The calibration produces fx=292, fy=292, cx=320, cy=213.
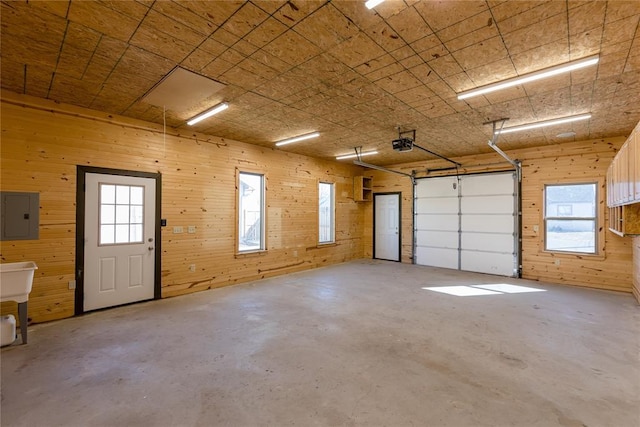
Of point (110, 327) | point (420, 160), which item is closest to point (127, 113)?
point (110, 327)

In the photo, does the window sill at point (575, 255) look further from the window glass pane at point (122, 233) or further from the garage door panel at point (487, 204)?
the window glass pane at point (122, 233)

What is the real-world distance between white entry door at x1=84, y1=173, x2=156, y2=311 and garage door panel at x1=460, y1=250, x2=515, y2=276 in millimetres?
7006

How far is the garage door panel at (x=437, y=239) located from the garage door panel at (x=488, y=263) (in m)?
0.39

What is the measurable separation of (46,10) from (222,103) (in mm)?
1914

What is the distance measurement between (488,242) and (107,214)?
7790 mm

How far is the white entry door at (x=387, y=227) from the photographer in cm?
874

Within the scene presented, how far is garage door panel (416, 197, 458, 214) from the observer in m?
7.71

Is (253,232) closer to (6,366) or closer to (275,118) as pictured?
(275,118)

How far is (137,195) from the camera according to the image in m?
4.66

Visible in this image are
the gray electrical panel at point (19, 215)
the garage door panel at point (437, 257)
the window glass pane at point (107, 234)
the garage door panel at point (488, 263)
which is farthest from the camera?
the garage door panel at point (437, 257)

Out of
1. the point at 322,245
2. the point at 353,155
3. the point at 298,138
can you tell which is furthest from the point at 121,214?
the point at 353,155

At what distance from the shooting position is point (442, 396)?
7.42ft

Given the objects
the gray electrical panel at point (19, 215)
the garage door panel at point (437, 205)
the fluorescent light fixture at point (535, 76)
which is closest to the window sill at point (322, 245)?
the garage door panel at point (437, 205)

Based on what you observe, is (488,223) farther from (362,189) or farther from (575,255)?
(362,189)
